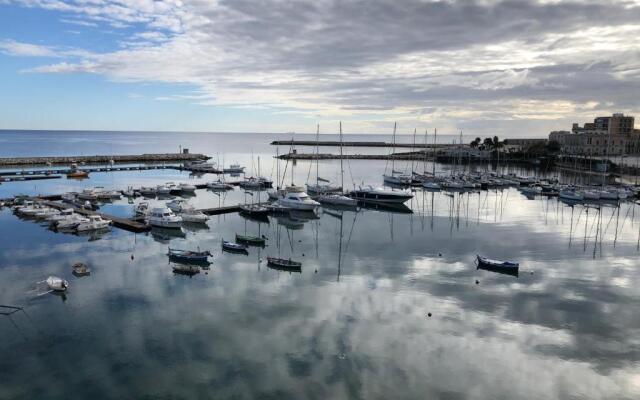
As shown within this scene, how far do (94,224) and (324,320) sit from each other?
26440mm

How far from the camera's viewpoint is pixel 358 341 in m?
22.2

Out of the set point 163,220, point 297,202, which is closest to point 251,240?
point 163,220

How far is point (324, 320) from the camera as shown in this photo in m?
24.4

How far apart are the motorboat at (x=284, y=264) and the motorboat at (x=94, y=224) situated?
703 inches

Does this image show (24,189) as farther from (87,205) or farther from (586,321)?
(586,321)

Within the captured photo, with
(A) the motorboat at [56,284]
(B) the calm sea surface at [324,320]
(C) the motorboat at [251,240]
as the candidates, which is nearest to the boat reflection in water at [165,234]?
(B) the calm sea surface at [324,320]

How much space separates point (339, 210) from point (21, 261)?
32969 mm

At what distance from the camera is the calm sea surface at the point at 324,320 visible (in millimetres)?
18984

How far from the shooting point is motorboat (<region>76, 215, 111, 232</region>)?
4145 cm

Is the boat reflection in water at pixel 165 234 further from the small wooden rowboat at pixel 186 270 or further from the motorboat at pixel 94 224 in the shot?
the small wooden rowboat at pixel 186 270

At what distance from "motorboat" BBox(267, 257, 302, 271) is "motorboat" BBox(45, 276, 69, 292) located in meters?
12.0

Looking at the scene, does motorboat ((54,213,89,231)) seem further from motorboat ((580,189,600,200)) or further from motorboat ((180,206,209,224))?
motorboat ((580,189,600,200))

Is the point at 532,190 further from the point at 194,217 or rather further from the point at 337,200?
the point at 194,217

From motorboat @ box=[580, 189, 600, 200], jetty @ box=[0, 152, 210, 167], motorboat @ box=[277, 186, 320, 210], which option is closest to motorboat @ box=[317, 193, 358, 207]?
motorboat @ box=[277, 186, 320, 210]
